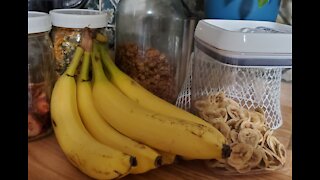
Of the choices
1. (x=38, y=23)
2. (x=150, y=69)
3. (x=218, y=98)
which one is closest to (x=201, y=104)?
(x=218, y=98)

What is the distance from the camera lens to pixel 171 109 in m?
0.51

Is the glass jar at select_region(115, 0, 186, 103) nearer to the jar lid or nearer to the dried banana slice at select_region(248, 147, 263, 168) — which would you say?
the jar lid

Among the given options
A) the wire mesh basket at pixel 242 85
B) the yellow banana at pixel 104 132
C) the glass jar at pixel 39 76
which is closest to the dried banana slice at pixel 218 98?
the wire mesh basket at pixel 242 85

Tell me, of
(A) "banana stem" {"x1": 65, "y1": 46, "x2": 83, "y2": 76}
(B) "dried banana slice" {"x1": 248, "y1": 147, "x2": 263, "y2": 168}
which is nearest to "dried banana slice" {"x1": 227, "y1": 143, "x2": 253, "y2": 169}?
(B) "dried banana slice" {"x1": 248, "y1": 147, "x2": 263, "y2": 168}

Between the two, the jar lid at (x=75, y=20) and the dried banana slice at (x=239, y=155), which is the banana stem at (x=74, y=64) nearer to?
the jar lid at (x=75, y=20)

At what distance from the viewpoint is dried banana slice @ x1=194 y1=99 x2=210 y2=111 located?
1.73 feet

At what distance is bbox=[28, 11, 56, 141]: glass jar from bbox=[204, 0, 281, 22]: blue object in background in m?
0.27

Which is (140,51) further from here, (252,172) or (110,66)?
(252,172)

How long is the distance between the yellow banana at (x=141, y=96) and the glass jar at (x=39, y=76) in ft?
0.27

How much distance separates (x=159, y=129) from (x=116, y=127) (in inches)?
2.4

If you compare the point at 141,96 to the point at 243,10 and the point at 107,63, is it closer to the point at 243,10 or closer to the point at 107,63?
the point at 107,63

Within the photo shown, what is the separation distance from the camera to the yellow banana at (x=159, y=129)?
0.44 m
